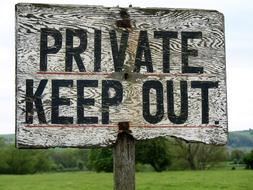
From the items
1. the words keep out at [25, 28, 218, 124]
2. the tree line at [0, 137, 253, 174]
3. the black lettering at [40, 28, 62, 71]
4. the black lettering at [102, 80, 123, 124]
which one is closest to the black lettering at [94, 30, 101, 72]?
the words keep out at [25, 28, 218, 124]

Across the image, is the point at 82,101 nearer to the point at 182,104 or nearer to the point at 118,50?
the point at 118,50

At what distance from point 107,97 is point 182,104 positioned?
520 mm

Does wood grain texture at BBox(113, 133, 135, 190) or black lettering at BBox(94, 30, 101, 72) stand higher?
black lettering at BBox(94, 30, 101, 72)

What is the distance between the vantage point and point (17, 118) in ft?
11.3

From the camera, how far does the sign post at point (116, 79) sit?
348 cm

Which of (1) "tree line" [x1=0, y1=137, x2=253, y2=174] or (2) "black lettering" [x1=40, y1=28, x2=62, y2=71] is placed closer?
(2) "black lettering" [x1=40, y1=28, x2=62, y2=71]

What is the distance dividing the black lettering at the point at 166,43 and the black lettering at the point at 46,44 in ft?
2.19

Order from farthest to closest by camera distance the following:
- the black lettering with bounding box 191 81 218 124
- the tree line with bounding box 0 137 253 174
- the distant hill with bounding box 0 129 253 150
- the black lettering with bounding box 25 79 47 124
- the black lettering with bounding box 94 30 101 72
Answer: the distant hill with bounding box 0 129 253 150, the tree line with bounding box 0 137 253 174, the black lettering with bounding box 191 81 218 124, the black lettering with bounding box 94 30 101 72, the black lettering with bounding box 25 79 47 124

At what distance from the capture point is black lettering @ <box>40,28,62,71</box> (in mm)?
3495

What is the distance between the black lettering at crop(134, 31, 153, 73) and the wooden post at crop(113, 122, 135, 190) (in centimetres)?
40

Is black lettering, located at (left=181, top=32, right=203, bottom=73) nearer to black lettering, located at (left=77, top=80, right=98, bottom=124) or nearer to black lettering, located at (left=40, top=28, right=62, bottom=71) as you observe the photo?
black lettering, located at (left=77, top=80, right=98, bottom=124)

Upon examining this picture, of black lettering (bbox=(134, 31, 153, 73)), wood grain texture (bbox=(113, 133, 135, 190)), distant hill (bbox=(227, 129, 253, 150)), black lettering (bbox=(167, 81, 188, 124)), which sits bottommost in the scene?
distant hill (bbox=(227, 129, 253, 150))

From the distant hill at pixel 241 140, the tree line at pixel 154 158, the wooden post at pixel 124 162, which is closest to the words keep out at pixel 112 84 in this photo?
the wooden post at pixel 124 162

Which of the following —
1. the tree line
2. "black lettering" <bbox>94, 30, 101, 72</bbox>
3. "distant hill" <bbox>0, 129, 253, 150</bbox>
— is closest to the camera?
"black lettering" <bbox>94, 30, 101, 72</bbox>
